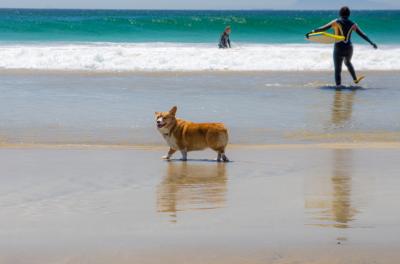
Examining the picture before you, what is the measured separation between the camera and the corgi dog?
823 cm

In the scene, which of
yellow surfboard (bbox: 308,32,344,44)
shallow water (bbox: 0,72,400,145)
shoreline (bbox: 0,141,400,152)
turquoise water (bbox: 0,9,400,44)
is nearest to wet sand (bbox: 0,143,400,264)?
shoreline (bbox: 0,141,400,152)

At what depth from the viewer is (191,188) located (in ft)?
22.1

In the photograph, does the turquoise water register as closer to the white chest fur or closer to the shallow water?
the shallow water

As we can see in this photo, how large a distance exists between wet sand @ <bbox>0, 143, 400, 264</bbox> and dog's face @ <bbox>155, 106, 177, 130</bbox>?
0.35m

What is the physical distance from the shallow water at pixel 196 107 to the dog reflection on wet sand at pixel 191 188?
1.92 metres

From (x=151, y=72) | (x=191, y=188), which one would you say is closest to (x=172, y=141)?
(x=191, y=188)

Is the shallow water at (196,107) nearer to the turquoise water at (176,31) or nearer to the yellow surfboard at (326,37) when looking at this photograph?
the yellow surfboard at (326,37)

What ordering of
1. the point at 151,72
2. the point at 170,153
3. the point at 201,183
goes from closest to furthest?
the point at 201,183 → the point at 170,153 → the point at 151,72

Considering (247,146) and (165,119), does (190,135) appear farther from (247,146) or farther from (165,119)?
(247,146)

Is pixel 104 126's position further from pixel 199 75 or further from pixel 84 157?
pixel 199 75

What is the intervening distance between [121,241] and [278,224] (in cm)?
98

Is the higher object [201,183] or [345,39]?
[345,39]

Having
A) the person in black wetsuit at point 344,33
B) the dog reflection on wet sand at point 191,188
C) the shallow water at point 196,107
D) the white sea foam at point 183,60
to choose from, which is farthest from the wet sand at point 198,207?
the white sea foam at point 183,60

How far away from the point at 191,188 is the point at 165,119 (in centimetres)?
166
